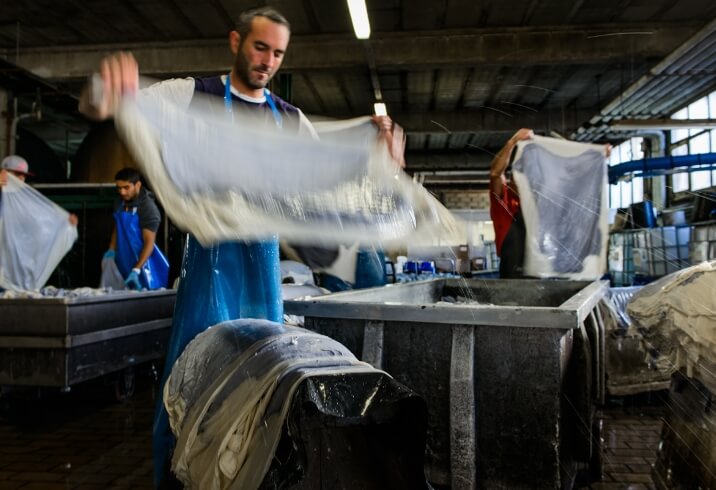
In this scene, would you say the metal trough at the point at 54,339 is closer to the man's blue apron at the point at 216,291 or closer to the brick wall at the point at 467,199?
the man's blue apron at the point at 216,291

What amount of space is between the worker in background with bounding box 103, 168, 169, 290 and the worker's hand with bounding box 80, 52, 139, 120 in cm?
329

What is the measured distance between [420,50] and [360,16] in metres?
2.00

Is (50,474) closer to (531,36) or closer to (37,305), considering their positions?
(37,305)

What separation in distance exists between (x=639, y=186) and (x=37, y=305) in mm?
13710

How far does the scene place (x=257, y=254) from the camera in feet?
6.65

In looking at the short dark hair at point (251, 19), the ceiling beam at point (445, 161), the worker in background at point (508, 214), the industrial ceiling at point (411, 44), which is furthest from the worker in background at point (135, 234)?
the ceiling beam at point (445, 161)

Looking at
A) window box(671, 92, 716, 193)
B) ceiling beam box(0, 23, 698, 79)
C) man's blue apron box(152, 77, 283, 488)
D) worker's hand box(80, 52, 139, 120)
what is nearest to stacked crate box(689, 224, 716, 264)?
window box(671, 92, 716, 193)

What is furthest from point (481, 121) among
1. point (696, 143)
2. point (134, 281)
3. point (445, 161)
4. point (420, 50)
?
point (134, 281)

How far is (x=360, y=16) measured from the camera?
19.1 feet

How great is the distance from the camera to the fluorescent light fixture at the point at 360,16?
18.2ft

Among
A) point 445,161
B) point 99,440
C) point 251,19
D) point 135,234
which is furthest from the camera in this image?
point 445,161

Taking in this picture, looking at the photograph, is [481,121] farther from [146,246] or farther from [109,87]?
[109,87]

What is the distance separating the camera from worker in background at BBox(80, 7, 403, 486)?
191cm

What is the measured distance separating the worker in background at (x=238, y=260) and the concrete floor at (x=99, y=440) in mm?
1414
